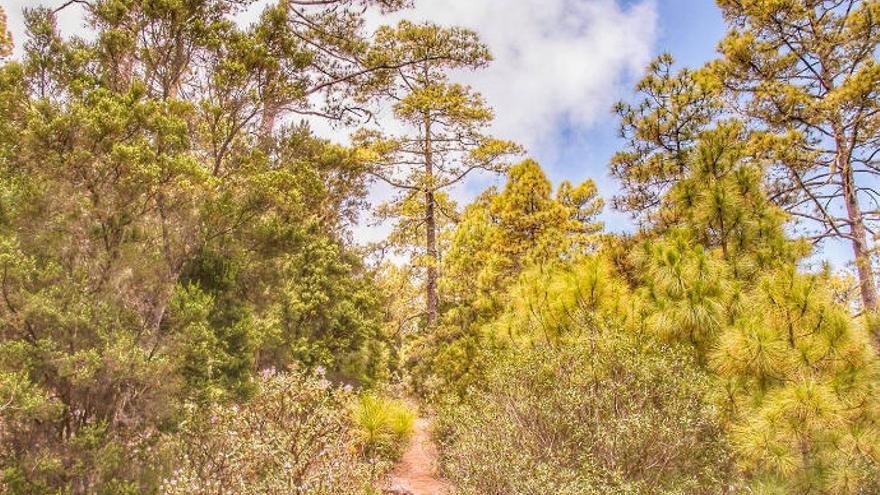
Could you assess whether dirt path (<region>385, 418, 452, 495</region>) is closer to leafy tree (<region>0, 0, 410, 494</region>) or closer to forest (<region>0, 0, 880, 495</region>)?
forest (<region>0, 0, 880, 495</region>)

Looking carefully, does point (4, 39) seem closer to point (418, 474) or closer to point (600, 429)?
point (418, 474)

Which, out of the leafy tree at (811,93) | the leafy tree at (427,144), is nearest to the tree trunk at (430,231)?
the leafy tree at (427,144)

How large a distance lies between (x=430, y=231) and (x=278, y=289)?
579cm

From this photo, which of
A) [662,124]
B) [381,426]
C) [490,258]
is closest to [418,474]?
[381,426]

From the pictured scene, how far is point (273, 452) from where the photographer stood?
181 inches

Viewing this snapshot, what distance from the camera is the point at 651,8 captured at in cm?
1005

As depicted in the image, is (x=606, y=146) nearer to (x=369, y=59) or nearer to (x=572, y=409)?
(x=369, y=59)

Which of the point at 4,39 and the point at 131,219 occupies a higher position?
the point at 4,39

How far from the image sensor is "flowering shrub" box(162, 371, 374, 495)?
451 cm

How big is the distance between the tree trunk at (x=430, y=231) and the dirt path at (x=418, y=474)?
3.64 meters

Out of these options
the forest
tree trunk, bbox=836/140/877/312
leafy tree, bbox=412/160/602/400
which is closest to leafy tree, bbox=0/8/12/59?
the forest

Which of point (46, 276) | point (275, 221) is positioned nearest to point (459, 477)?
point (275, 221)

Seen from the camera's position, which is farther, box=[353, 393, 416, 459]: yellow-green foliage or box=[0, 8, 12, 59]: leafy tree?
box=[0, 8, 12, 59]: leafy tree

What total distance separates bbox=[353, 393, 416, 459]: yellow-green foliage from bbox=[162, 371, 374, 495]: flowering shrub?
3.26 metres
